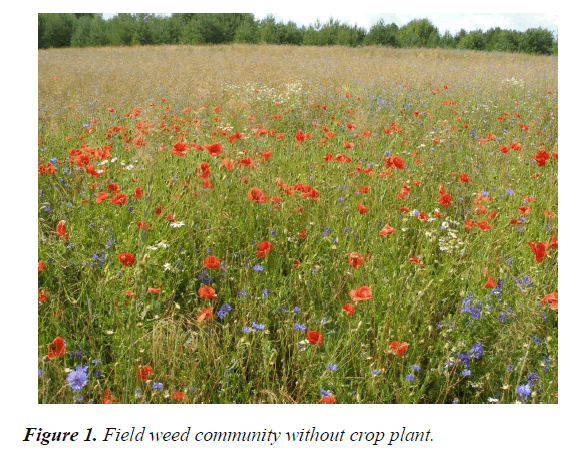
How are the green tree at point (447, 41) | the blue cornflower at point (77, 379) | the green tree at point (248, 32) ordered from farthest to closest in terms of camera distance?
1. the green tree at point (248, 32)
2. the green tree at point (447, 41)
3. the blue cornflower at point (77, 379)

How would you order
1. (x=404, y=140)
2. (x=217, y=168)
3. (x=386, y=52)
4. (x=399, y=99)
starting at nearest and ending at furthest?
(x=217, y=168) → (x=404, y=140) → (x=399, y=99) → (x=386, y=52)

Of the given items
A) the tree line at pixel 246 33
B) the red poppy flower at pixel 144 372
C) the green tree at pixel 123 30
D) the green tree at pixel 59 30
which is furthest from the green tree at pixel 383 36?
the red poppy flower at pixel 144 372

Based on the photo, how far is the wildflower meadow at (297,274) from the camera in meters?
1.72

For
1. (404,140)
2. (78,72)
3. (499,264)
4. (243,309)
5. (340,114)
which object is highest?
(78,72)

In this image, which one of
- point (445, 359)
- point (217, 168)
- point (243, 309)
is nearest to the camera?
point (445, 359)

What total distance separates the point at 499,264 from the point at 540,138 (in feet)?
9.91

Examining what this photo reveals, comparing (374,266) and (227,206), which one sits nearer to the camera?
(374,266)

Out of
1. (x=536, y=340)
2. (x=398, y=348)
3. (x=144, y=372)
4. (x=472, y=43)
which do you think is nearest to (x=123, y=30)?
(x=472, y=43)

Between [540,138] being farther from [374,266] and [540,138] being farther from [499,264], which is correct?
[374,266]

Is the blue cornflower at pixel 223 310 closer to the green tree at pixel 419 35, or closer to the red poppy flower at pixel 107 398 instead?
the red poppy flower at pixel 107 398

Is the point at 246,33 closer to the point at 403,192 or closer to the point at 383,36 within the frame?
the point at 383,36

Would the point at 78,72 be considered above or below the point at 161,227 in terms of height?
above

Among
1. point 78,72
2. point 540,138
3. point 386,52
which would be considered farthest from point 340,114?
point 386,52

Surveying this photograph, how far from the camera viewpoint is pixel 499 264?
218cm
